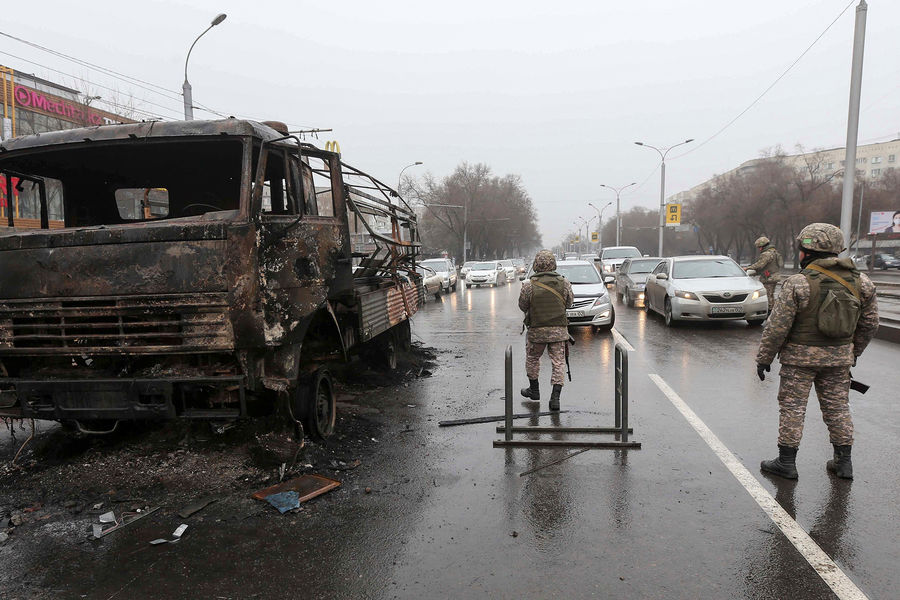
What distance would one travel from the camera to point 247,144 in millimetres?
4305

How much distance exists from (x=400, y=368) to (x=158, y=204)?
4.17 m

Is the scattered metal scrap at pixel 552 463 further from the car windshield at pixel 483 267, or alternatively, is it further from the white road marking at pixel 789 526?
the car windshield at pixel 483 267

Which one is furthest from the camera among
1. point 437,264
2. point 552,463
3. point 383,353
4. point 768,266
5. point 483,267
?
point 483,267

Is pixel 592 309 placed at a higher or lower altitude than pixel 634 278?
lower

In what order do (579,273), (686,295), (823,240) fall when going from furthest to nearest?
1. (579,273)
2. (686,295)
3. (823,240)

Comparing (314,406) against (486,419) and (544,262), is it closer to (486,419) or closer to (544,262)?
(486,419)

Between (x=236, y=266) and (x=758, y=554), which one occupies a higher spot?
(x=236, y=266)

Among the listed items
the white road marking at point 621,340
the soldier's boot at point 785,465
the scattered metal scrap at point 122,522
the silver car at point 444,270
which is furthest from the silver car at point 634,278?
the scattered metal scrap at point 122,522

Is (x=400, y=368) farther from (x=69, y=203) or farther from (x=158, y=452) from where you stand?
(x=69, y=203)

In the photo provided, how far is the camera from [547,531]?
3.45 meters

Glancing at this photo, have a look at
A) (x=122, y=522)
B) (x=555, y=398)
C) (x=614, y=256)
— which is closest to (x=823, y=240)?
(x=555, y=398)

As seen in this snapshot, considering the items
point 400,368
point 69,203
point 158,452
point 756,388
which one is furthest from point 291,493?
point 756,388

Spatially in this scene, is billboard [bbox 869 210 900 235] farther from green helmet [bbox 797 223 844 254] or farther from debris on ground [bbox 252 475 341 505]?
debris on ground [bbox 252 475 341 505]

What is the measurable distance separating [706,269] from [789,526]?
34.8 feet
